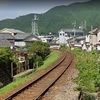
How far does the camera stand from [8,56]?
1839 cm

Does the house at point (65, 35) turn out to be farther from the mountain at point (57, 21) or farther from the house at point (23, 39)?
the mountain at point (57, 21)

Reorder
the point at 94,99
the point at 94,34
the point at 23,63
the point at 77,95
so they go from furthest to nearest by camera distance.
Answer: the point at 94,34
the point at 23,63
the point at 77,95
the point at 94,99

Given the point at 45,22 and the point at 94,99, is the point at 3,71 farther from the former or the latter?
the point at 45,22

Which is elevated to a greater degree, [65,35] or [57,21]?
[57,21]

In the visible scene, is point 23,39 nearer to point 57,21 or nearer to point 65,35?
point 65,35

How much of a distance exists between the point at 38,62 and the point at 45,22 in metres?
153

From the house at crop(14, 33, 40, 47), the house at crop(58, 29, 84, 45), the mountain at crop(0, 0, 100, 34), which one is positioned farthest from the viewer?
the mountain at crop(0, 0, 100, 34)

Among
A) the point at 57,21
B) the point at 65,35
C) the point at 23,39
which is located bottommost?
the point at 23,39

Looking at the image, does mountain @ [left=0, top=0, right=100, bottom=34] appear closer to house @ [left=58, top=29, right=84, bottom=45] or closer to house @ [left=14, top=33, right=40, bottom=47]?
house @ [left=58, top=29, right=84, bottom=45]

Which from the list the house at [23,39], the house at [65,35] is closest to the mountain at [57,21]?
the house at [65,35]

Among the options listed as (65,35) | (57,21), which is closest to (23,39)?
(65,35)

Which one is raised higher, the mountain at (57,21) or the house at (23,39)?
the mountain at (57,21)

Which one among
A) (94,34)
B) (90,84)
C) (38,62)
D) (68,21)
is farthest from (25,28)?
(90,84)

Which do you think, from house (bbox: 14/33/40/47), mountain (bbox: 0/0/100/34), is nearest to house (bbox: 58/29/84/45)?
house (bbox: 14/33/40/47)
